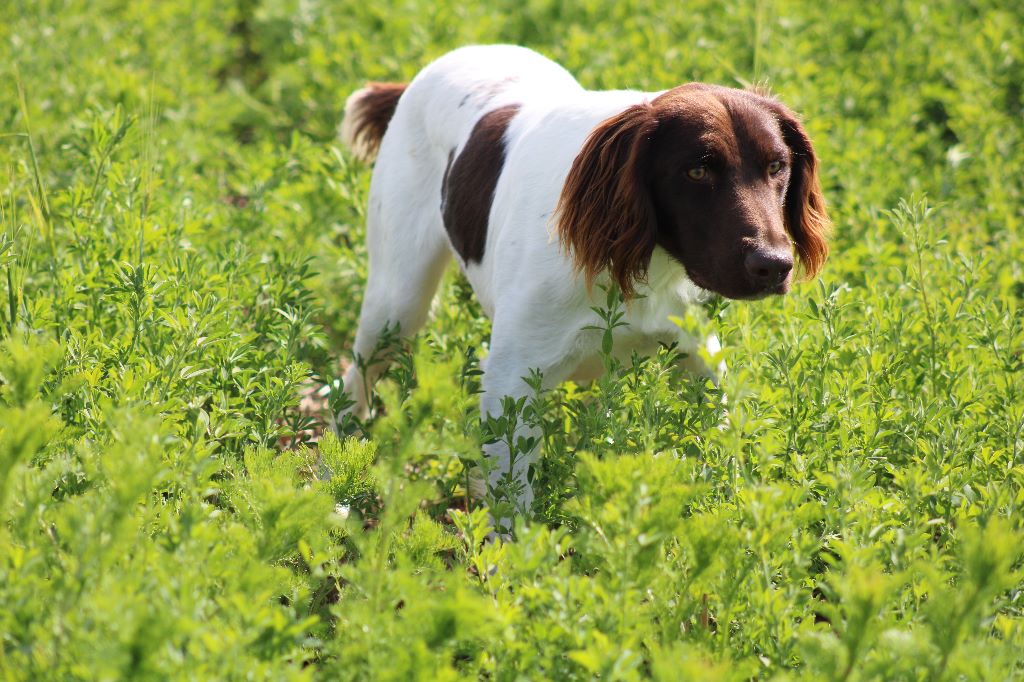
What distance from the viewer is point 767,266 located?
2789 mm

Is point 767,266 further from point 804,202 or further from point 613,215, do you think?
point 804,202

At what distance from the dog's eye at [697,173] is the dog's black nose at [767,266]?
26 centimetres

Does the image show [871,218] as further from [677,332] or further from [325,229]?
[325,229]

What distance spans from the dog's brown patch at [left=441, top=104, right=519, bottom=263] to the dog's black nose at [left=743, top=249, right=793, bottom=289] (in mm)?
991

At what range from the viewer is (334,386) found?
3297mm

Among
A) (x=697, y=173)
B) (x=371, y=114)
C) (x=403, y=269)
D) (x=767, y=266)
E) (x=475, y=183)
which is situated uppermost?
(x=697, y=173)

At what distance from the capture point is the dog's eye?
2920 mm

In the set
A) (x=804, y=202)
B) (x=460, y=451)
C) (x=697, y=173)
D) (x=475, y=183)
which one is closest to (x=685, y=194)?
(x=697, y=173)

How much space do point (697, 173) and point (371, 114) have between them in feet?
6.52

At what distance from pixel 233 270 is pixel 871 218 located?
2.42m

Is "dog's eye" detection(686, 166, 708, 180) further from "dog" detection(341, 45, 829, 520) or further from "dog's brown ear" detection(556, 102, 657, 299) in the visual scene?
"dog's brown ear" detection(556, 102, 657, 299)

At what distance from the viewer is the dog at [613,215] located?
291 cm

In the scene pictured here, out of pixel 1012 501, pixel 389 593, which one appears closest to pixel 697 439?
pixel 1012 501

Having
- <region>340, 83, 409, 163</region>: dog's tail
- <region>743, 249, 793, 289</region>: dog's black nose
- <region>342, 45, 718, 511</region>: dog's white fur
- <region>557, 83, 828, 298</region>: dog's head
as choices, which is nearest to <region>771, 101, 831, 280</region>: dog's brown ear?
<region>557, 83, 828, 298</region>: dog's head
